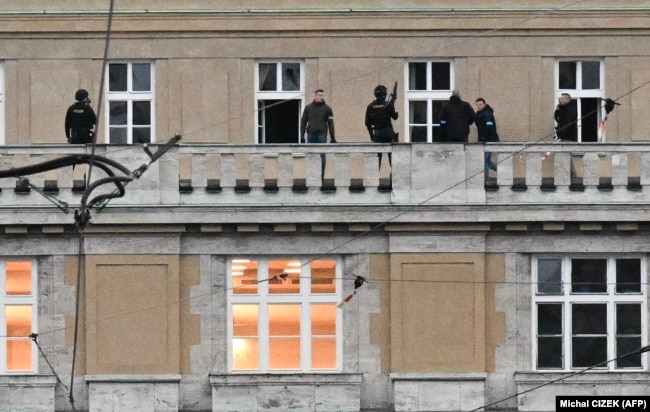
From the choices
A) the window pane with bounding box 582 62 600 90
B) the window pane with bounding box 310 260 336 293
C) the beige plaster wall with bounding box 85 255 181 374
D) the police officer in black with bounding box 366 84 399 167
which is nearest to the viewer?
the beige plaster wall with bounding box 85 255 181 374

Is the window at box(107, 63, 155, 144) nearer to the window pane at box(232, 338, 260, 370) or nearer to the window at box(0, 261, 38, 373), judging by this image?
the window at box(0, 261, 38, 373)

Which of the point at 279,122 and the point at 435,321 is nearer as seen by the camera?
the point at 435,321

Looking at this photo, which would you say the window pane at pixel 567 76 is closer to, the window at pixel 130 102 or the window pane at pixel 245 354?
the window at pixel 130 102

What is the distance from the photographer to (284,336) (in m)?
58.1

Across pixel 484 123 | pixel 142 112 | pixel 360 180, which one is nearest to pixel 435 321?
pixel 360 180

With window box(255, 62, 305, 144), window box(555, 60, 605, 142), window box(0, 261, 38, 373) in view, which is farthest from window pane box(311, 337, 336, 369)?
window box(555, 60, 605, 142)

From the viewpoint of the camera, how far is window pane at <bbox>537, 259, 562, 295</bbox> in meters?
58.2

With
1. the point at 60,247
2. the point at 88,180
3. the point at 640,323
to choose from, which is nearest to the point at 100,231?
the point at 60,247

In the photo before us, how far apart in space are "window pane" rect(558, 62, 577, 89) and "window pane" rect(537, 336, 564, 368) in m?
5.90

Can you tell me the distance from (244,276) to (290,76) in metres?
5.44

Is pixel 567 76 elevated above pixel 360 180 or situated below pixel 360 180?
above

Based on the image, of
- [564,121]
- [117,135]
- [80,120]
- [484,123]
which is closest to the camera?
[80,120]

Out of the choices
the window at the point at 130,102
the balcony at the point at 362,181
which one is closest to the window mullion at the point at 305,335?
the balcony at the point at 362,181

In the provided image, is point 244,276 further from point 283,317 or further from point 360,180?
point 360,180
